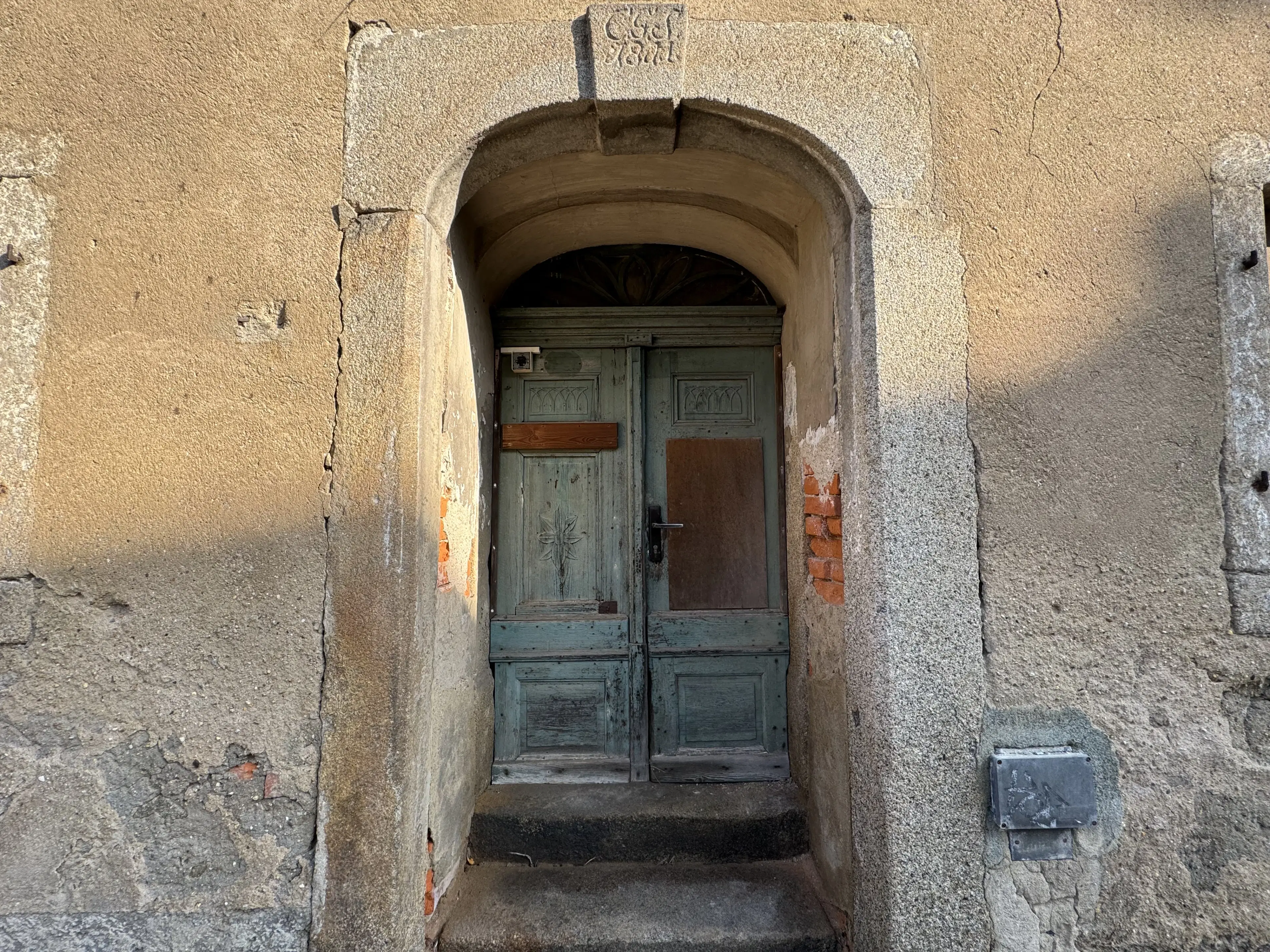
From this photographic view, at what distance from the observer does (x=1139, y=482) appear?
6.95ft

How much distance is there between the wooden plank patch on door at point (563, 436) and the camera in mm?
3309

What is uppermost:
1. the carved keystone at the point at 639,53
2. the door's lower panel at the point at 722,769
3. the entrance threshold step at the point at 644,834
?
the carved keystone at the point at 639,53

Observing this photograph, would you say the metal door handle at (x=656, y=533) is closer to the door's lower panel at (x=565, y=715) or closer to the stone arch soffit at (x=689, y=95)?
the door's lower panel at (x=565, y=715)

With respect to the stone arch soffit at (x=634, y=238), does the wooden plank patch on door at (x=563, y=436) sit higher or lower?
lower

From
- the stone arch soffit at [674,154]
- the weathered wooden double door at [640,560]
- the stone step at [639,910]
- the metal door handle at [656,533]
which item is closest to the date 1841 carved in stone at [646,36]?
the stone arch soffit at [674,154]

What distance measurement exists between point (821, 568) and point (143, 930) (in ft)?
7.85

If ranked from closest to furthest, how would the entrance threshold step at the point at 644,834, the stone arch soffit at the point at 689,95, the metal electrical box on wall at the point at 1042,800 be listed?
1. the metal electrical box on wall at the point at 1042,800
2. the stone arch soffit at the point at 689,95
3. the entrance threshold step at the point at 644,834

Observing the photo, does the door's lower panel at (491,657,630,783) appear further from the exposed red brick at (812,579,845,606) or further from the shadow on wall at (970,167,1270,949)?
the shadow on wall at (970,167,1270,949)

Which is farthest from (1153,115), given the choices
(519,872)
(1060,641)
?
(519,872)

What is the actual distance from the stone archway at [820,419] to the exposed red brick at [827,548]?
0.51 ft

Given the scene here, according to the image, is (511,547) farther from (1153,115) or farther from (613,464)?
(1153,115)

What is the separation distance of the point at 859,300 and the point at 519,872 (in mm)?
2384

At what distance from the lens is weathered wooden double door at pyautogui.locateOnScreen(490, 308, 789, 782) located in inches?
125

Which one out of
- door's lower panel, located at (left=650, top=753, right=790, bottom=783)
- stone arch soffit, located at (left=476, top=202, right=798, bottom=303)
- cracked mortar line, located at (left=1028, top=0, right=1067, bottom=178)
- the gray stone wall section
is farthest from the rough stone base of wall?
cracked mortar line, located at (left=1028, top=0, right=1067, bottom=178)
